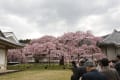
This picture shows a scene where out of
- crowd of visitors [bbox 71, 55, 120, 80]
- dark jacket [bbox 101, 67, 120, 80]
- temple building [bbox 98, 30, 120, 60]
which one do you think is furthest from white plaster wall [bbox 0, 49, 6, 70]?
dark jacket [bbox 101, 67, 120, 80]

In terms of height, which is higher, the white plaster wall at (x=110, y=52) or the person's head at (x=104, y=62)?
the white plaster wall at (x=110, y=52)

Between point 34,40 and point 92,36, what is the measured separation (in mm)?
11793

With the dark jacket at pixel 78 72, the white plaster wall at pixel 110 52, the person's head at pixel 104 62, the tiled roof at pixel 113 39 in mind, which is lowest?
the dark jacket at pixel 78 72

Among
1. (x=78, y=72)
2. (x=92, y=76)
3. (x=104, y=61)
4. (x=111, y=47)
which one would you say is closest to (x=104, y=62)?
(x=104, y=61)

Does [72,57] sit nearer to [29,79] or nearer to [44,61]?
[44,61]

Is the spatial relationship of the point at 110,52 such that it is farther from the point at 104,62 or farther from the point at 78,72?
the point at 104,62

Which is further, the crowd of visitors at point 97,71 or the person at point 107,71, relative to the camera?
the person at point 107,71

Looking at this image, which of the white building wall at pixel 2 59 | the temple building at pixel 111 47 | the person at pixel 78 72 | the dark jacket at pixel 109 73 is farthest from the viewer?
the temple building at pixel 111 47

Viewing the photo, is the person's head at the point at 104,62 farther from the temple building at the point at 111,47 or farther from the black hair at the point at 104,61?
the temple building at the point at 111,47

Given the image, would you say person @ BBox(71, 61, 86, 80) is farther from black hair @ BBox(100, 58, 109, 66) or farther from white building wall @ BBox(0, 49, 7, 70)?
white building wall @ BBox(0, 49, 7, 70)

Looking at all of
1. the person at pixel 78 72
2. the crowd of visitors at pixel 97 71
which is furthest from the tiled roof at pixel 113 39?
the person at pixel 78 72

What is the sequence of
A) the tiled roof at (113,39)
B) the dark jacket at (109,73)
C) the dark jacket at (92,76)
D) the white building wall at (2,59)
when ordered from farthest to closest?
the tiled roof at (113,39) → the white building wall at (2,59) → the dark jacket at (109,73) → the dark jacket at (92,76)

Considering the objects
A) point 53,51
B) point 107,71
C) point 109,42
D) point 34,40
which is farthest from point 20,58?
point 107,71

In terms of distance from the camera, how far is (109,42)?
105 ft
